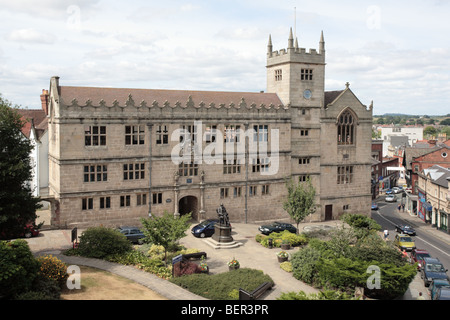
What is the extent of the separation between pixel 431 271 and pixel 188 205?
2460 cm

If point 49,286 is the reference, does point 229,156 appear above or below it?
above

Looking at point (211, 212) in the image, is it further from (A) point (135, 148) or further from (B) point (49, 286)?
(B) point (49, 286)

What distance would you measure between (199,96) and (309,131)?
13.9 metres

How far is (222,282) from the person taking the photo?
27750 mm

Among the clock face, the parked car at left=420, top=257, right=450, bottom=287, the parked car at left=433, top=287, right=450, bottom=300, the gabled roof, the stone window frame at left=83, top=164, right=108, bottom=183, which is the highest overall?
the clock face

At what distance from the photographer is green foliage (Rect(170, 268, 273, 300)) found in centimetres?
2617

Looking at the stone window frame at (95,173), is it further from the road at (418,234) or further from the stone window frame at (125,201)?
the road at (418,234)

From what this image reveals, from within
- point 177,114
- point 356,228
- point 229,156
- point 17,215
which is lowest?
point 356,228

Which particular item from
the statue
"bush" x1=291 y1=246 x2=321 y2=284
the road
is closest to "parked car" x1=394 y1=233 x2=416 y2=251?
the road

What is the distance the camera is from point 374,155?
3954 inches

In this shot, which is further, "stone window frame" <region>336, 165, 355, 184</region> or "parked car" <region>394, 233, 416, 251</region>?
"stone window frame" <region>336, 165, 355, 184</region>

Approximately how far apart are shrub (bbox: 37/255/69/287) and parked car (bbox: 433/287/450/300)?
23028 mm

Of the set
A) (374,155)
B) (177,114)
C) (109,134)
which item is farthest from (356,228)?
(374,155)

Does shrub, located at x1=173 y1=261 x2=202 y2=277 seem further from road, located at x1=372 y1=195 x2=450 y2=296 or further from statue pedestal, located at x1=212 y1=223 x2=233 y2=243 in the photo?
road, located at x1=372 y1=195 x2=450 y2=296
